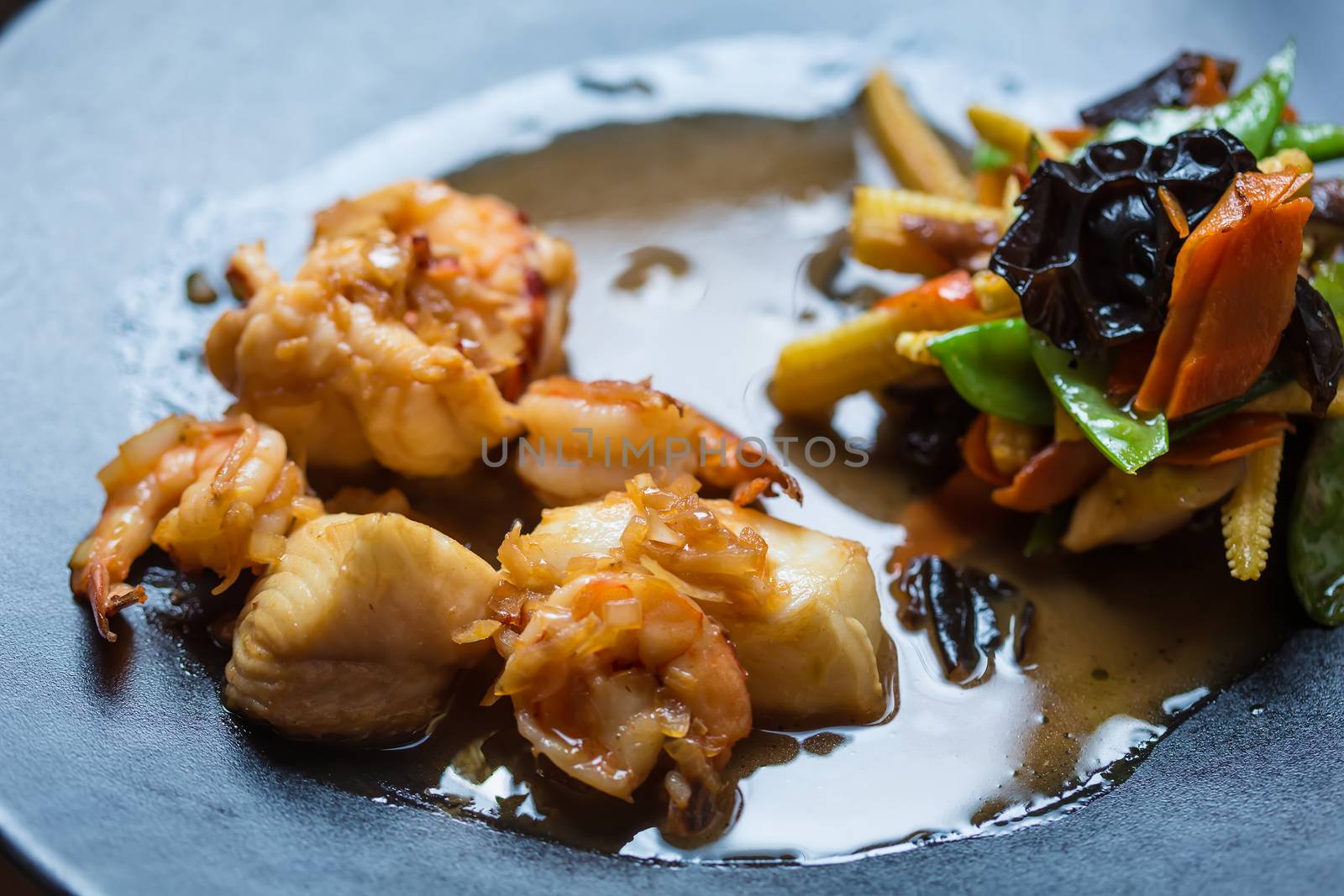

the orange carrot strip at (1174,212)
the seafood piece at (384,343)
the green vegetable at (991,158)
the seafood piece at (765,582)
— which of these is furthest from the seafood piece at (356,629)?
the green vegetable at (991,158)

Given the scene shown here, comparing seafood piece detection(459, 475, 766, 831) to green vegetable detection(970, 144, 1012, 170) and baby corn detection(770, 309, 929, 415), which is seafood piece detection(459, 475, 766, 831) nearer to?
baby corn detection(770, 309, 929, 415)

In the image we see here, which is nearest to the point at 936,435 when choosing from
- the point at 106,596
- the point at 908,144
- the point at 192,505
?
the point at 908,144

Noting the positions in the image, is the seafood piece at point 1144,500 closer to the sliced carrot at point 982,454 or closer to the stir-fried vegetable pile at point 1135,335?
the stir-fried vegetable pile at point 1135,335

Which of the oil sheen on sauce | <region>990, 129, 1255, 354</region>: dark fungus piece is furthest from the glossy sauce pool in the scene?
<region>990, 129, 1255, 354</region>: dark fungus piece

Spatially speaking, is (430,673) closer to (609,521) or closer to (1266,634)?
(609,521)

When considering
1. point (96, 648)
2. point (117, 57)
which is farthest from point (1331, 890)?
point (117, 57)

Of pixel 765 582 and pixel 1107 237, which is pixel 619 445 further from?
pixel 1107 237

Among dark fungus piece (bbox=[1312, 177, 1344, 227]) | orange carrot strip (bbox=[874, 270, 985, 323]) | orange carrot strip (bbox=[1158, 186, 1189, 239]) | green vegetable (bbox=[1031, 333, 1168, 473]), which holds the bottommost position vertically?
green vegetable (bbox=[1031, 333, 1168, 473])
